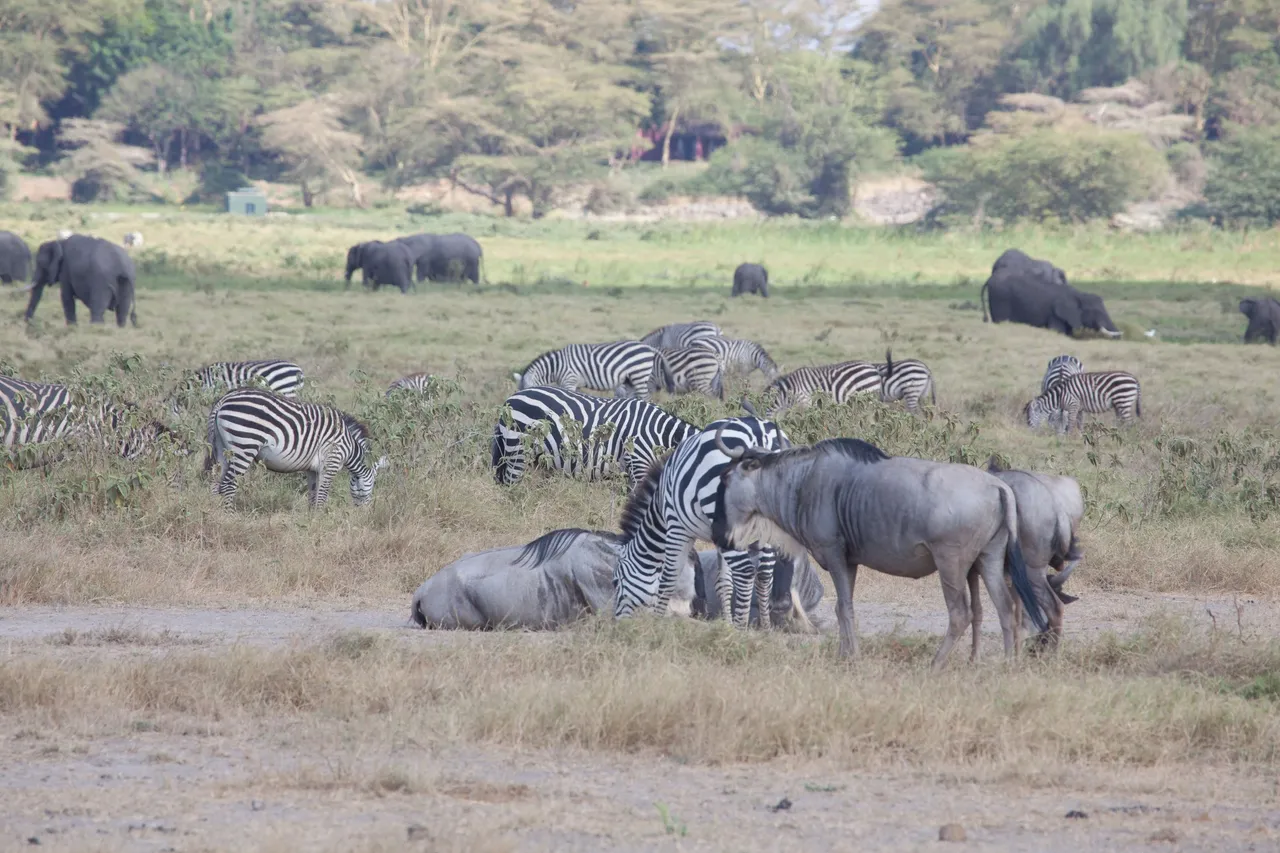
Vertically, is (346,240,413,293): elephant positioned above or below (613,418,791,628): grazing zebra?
above

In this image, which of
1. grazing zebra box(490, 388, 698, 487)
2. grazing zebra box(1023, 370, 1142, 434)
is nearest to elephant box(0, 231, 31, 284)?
grazing zebra box(1023, 370, 1142, 434)

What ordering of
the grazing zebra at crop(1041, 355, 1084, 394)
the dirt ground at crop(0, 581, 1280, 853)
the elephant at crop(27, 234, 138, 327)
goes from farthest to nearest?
the elephant at crop(27, 234, 138, 327) < the grazing zebra at crop(1041, 355, 1084, 394) < the dirt ground at crop(0, 581, 1280, 853)

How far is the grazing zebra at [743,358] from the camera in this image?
17.6m

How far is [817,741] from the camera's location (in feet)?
18.7

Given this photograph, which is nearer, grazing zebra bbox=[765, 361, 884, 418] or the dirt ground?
the dirt ground

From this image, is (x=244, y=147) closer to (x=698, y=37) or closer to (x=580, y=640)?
(x=698, y=37)

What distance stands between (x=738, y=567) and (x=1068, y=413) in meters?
8.37

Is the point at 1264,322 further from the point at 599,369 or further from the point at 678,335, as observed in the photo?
the point at 599,369

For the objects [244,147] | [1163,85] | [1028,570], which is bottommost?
[1028,570]

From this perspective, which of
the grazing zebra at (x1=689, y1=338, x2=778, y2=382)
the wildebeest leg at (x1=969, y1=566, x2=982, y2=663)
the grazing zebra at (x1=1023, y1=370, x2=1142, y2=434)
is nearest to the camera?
the wildebeest leg at (x1=969, y1=566, x2=982, y2=663)

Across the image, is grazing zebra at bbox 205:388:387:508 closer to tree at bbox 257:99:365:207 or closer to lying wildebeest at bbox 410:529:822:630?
lying wildebeest at bbox 410:529:822:630

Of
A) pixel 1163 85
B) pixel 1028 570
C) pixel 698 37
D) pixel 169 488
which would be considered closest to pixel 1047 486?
pixel 1028 570

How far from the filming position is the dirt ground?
474 cm

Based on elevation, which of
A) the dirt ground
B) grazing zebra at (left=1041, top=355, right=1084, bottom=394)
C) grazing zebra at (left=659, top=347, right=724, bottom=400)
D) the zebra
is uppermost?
grazing zebra at (left=1041, top=355, right=1084, bottom=394)
